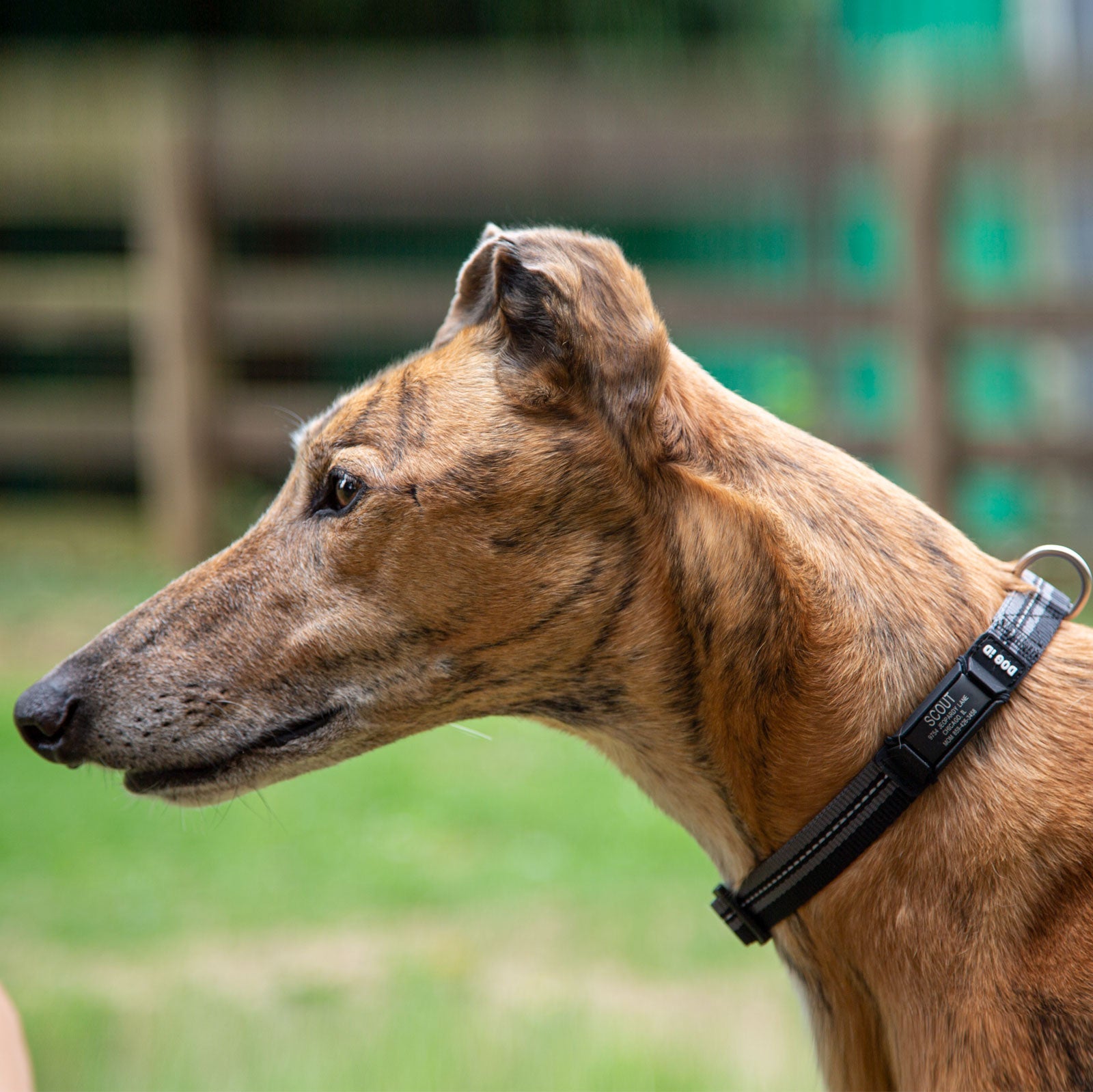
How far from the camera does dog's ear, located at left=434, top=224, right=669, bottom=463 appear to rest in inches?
84.7

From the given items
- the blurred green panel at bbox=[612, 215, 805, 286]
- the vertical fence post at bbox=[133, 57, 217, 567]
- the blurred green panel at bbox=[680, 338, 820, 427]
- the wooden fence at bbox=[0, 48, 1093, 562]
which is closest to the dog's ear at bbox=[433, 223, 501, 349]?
the wooden fence at bbox=[0, 48, 1093, 562]

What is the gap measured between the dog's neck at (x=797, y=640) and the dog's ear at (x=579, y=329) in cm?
10

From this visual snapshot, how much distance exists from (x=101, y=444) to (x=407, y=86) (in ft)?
10.7

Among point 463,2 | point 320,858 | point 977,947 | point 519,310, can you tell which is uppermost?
point 463,2

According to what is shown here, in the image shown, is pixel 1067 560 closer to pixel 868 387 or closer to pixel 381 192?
pixel 381 192

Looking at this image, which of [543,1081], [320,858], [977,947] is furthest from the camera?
[320,858]

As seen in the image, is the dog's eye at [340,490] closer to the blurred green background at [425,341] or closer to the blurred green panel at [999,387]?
the blurred green background at [425,341]

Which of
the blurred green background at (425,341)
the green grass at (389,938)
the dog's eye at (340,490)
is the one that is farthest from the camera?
the blurred green background at (425,341)

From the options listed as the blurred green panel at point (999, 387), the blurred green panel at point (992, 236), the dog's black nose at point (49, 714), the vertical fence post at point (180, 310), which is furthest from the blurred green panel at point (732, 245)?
the dog's black nose at point (49, 714)

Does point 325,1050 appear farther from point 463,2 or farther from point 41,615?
point 463,2

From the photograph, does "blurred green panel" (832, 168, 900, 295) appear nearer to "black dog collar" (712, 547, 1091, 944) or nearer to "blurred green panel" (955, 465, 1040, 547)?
"blurred green panel" (955, 465, 1040, 547)

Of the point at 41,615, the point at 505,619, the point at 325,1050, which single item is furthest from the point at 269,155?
the point at 505,619

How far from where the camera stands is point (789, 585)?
2.05 m

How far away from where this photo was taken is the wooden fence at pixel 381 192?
775 centimetres
